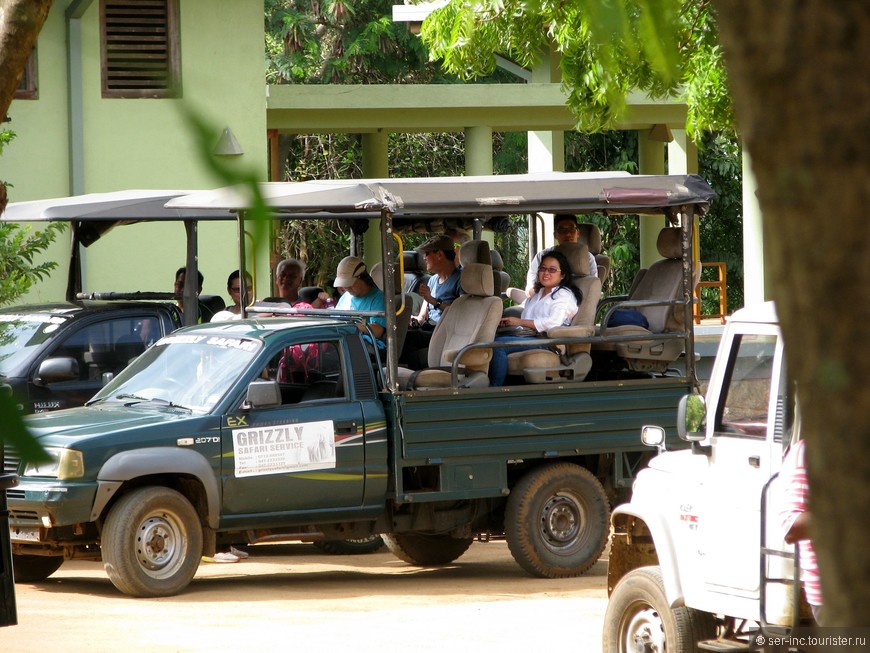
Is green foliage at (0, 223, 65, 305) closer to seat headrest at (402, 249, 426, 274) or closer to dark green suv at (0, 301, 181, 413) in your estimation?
dark green suv at (0, 301, 181, 413)

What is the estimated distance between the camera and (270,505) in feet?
31.6

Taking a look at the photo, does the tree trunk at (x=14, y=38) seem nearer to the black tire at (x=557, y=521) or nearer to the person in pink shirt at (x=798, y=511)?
the person in pink shirt at (x=798, y=511)

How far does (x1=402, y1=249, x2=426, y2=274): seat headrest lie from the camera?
14.6 metres

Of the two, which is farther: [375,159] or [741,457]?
[375,159]

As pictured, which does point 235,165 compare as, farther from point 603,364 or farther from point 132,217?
point 132,217

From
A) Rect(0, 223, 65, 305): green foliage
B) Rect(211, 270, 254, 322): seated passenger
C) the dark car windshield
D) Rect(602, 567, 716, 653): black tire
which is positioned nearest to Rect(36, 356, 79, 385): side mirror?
the dark car windshield

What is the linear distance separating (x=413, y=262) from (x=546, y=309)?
4033 millimetres

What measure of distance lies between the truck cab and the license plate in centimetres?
420

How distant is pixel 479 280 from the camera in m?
10.6

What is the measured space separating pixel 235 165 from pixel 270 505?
28.4 feet

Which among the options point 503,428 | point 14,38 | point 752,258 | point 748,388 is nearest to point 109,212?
point 503,428

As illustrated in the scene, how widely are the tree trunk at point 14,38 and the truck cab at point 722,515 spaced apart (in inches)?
148

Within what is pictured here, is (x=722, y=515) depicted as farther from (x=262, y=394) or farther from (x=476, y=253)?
(x=476, y=253)

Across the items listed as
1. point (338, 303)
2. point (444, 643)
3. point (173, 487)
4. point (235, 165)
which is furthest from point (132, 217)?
point (235, 165)
